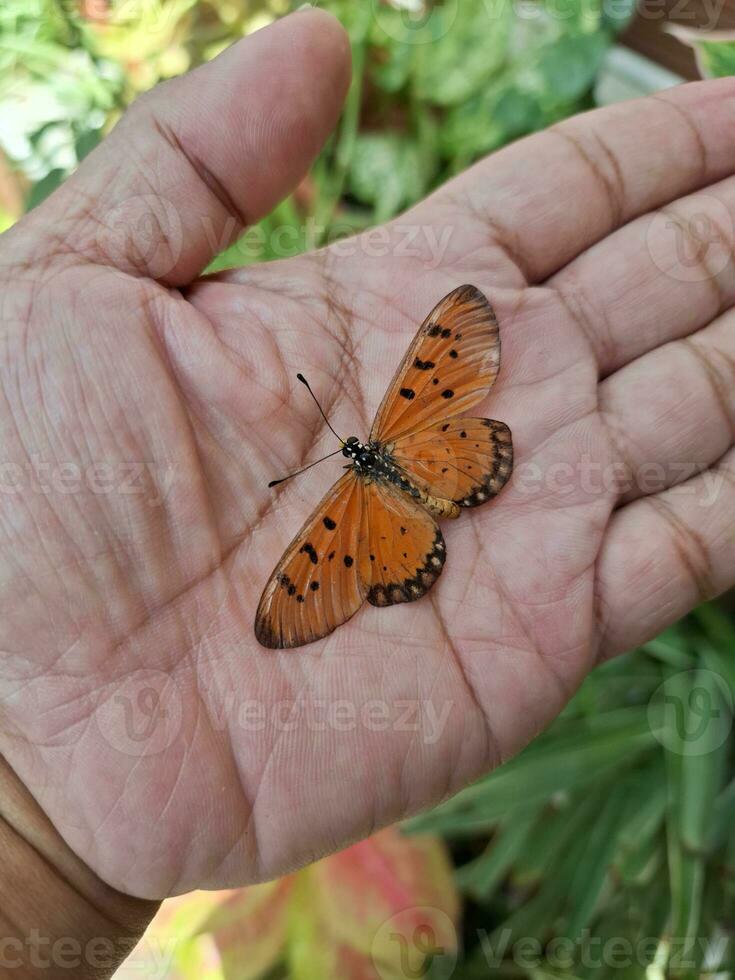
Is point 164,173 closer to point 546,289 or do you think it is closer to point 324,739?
point 546,289

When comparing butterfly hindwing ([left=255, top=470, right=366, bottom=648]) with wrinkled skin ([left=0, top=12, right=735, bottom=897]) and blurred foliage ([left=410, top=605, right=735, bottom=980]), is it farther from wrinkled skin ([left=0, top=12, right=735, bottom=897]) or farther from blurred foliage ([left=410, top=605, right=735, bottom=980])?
blurred foliage ([left=410, top=605, right=735, bottom=980])

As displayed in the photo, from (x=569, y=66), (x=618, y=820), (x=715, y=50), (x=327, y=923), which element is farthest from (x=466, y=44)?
(x=327, y=923)

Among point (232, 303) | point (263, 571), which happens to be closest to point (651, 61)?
point (232, 303)

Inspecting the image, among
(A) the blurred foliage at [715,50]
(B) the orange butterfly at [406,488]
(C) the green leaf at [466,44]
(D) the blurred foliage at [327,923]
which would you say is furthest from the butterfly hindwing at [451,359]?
(C) the green leaf at [466,44]

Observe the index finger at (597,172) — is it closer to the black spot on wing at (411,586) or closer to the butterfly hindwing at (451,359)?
the butterfly hindwing at (451,359)

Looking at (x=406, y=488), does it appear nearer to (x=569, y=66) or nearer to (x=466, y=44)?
(x=569, y=66)

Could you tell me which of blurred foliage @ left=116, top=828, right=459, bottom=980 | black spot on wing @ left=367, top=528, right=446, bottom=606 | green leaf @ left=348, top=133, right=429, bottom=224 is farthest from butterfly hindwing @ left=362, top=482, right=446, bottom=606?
green leaf @ left=348, top=133, right=429, bottom=224
